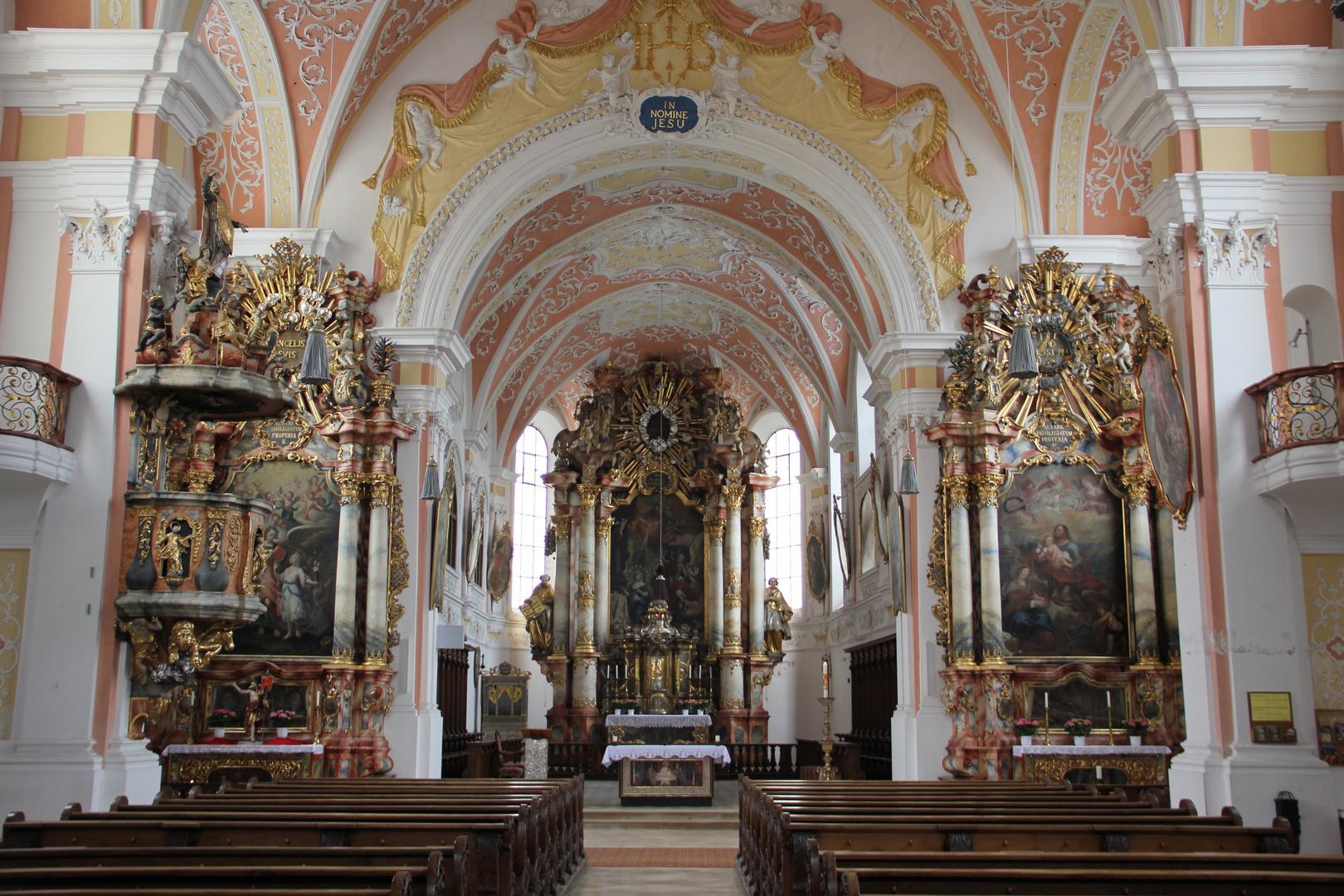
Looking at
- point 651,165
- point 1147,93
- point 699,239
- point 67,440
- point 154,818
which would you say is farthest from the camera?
point 699,239

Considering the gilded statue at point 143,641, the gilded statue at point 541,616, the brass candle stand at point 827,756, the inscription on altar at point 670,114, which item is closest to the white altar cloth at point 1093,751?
the brass candle stand at point 827,756

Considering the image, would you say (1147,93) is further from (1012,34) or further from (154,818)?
(154,818)

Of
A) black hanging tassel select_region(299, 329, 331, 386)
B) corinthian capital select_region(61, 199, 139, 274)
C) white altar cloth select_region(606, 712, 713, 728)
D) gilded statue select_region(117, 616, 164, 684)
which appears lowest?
white altar cloth select_region(606, 712, 713, 728)

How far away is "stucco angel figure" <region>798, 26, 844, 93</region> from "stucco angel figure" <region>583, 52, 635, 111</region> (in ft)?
6.89

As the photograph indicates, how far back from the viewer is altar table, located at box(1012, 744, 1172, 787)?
1259 cm

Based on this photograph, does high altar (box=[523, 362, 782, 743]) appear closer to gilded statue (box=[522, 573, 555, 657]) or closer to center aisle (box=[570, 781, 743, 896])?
gilded statue (box=[522, 573, 555, 657])

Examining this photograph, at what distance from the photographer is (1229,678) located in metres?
8.38

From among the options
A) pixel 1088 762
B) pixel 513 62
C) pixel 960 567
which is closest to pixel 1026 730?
pixel 1088 762

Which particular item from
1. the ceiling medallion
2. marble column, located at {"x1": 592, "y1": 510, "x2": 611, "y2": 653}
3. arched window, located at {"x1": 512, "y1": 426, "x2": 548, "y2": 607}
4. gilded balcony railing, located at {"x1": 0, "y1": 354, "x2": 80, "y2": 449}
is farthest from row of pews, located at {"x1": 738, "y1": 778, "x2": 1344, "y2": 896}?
arched window, located at {"x1": 512, "y1": 426, "x2": 548, "y2": 607}

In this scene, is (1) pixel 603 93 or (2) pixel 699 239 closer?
(1) pixel 603 93

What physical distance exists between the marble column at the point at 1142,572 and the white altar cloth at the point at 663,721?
24.3 ft

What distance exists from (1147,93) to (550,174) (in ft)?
26.4

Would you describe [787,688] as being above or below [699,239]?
below

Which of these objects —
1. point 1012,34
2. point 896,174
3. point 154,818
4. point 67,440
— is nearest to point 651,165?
point 896,174
